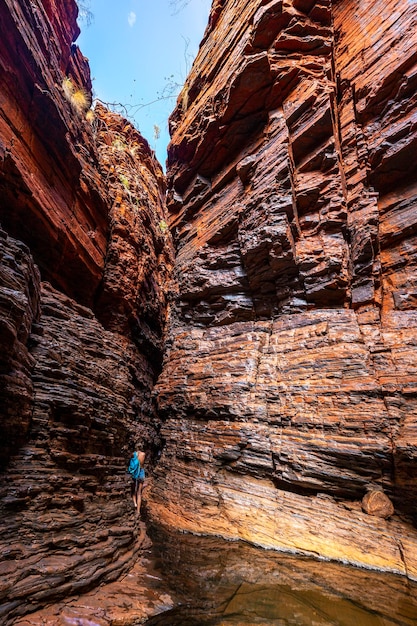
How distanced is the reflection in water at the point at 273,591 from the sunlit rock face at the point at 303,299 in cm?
74

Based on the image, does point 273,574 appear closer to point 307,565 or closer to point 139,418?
point 307,565

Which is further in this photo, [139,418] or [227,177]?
[139,418]

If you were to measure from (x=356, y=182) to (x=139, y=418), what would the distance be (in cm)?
1249

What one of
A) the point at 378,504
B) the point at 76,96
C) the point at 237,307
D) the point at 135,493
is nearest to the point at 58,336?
the point at 135,493

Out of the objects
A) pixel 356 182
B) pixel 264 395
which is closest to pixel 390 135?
pixel 356 182

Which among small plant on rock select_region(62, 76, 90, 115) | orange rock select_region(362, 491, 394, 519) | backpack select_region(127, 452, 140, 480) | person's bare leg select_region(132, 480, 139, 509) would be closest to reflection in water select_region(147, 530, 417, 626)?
orange rock select_region(362, 491, 394, 519)

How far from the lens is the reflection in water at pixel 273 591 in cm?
390

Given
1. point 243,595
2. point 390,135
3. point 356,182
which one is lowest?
point 243,595

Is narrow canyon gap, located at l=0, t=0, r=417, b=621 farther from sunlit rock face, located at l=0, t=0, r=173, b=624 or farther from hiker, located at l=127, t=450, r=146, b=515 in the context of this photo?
hiker, located at l=127, t=450, r=146, b=515

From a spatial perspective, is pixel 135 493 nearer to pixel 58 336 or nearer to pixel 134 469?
pixel 134 469

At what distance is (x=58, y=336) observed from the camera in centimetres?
722

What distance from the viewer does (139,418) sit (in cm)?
1327

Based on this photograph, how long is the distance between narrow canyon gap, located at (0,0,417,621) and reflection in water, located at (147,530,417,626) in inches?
28.1

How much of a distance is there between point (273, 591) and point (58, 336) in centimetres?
657
